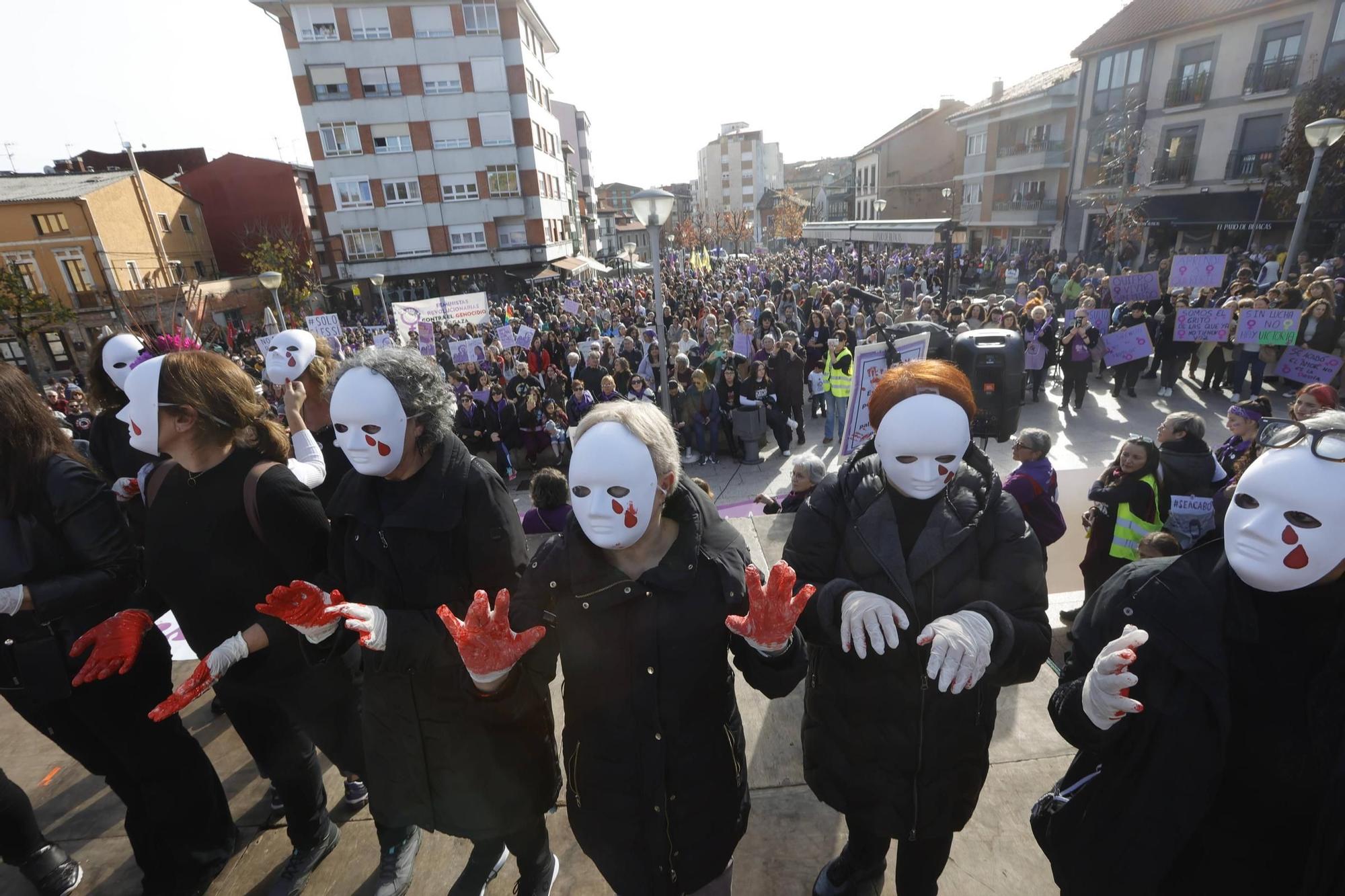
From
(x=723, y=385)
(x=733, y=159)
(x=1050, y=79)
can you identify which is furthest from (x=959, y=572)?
(x=733, y=159)

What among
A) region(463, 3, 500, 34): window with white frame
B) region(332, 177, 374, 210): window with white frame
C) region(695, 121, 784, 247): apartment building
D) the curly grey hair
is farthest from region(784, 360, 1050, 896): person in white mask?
region(695, 121, 784, 247): apartment building

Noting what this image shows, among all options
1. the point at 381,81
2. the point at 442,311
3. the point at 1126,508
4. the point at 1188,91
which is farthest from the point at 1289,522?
the point at 381,81

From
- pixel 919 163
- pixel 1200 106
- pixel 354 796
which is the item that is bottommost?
pixel 354 796

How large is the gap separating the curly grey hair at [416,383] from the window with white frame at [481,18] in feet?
105

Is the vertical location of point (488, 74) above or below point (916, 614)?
above

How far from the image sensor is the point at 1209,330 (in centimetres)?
861

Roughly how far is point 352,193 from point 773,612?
3239 centimetres

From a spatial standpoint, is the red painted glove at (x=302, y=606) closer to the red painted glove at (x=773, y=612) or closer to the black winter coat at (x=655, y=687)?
the black winter coat at (x=655, y=687)

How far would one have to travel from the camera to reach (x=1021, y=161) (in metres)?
28.5

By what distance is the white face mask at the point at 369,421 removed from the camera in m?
1.92

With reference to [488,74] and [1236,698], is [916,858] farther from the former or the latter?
[488,74]

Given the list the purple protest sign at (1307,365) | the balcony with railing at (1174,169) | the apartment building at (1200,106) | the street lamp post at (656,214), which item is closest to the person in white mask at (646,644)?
the street lamp post at (656,214)

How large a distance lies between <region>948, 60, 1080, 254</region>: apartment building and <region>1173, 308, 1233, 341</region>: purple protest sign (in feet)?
71.5

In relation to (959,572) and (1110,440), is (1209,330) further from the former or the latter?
(959,572)
